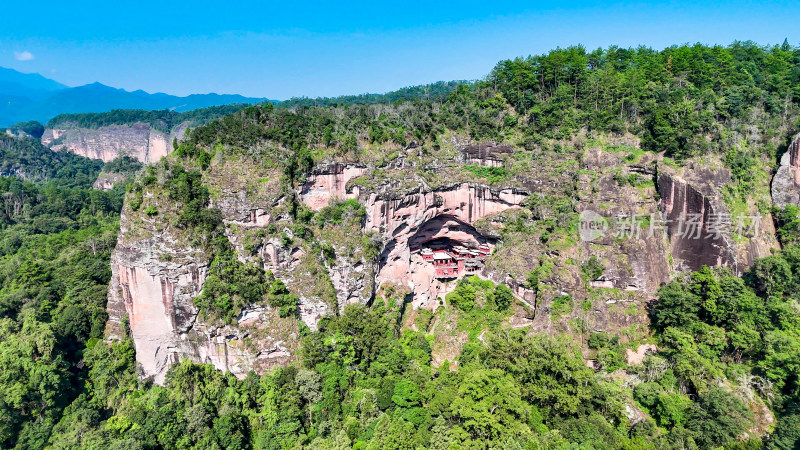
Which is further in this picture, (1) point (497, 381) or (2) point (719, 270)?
(2) point (719, 270)

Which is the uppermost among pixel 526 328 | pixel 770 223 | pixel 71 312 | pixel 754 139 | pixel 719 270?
pixel 754 139

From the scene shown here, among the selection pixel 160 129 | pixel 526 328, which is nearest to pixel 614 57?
pixel 526 328

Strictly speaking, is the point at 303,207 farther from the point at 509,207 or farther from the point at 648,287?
the point at 648,287

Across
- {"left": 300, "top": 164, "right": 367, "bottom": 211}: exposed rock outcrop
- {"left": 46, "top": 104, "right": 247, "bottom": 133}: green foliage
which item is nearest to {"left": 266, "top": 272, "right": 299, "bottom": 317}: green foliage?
{"left": 300, "top": 164, "right": 367, "bottom": 211}: exposed rock outcrop

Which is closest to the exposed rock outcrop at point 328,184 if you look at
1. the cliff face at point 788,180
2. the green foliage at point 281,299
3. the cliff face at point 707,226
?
the green foliage at point 281,299

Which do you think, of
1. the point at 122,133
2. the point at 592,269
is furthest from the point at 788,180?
the point at 122,133

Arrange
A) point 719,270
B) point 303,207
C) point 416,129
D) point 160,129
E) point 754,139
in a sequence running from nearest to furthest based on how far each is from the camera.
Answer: point 719,270, point 303,207, point 754,139, point 416,129, point 160,129

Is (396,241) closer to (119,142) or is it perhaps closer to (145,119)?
(119,142)

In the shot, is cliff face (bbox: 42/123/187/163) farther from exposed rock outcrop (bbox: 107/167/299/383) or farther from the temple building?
the temple building

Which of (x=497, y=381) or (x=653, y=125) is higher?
(x=653, y=125)
